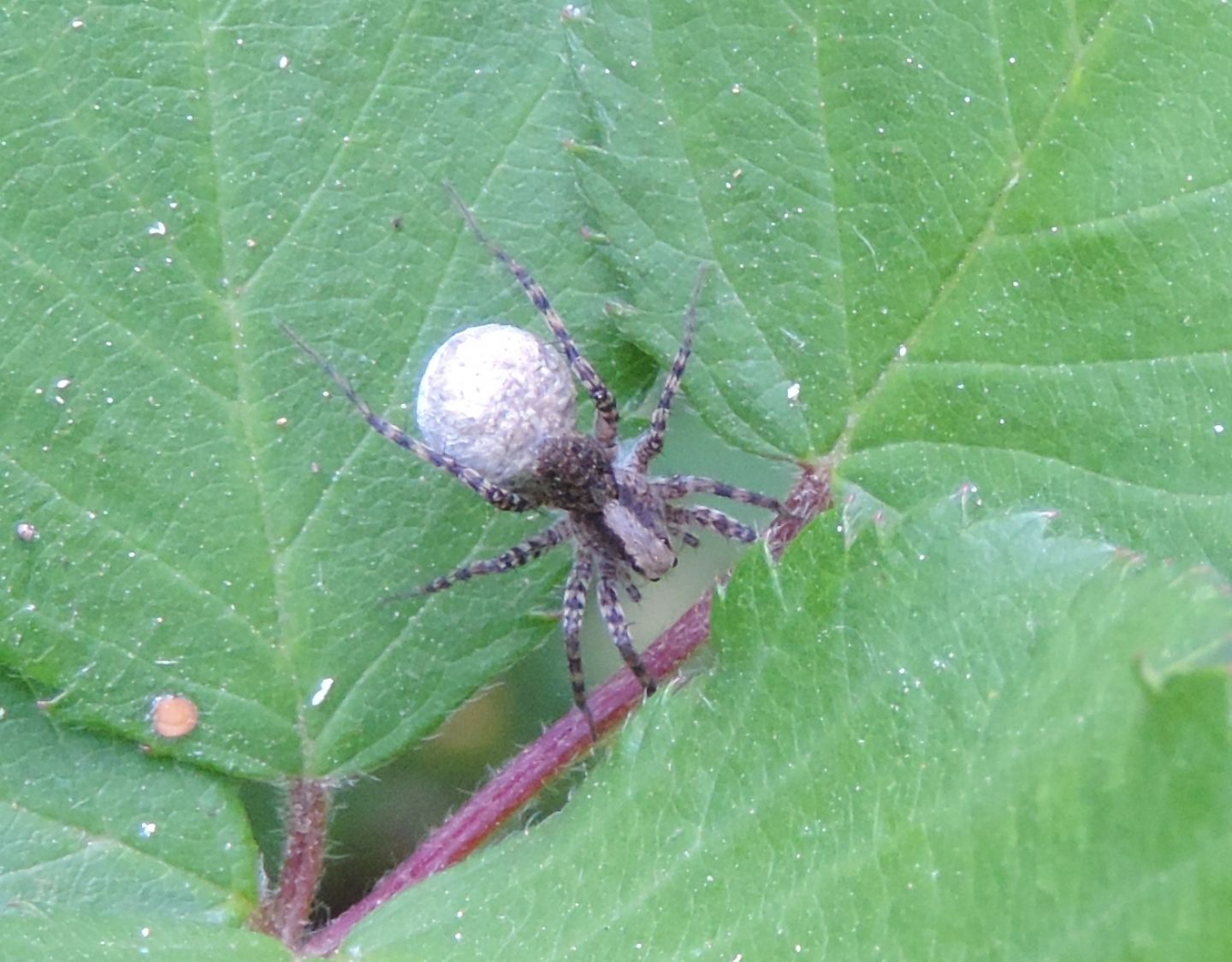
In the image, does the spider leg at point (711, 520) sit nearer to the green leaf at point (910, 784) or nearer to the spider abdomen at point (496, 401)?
the spider abdomen at point (496, 401)

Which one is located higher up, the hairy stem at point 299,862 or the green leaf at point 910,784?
the green leaf at point 910,784

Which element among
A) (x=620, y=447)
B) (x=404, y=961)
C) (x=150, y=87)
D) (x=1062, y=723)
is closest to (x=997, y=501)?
(x=1062, y=723)

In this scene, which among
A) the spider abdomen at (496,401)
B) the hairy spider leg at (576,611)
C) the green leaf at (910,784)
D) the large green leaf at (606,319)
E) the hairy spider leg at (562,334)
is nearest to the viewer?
the green leaf at (910,784)

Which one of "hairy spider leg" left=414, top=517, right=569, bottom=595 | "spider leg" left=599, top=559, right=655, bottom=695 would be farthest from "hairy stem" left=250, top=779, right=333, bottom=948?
"spider leg" left=599, top=559, right=655, bottom=695

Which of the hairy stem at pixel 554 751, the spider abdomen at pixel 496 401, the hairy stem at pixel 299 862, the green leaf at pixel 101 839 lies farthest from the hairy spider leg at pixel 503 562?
the green leaf at pixel 101 839

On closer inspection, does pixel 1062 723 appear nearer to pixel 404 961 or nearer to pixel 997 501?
pixel 997 501
